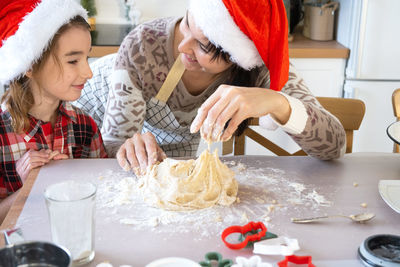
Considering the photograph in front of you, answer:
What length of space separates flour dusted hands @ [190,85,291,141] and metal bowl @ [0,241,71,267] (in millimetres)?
541

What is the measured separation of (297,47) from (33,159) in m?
1.84

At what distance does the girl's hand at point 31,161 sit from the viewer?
4.43ft

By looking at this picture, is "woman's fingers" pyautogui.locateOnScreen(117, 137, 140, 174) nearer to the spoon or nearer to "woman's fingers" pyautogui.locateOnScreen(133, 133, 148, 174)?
"woman's fingers" pyautogui.locateOnScreen(133, 133, 148, 174)

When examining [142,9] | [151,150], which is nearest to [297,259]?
[151,150]

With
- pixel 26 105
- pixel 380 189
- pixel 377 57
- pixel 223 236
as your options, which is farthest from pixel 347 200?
pixel 377 57

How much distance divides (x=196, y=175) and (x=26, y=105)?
0.59m

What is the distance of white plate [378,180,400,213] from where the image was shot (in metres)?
1.15

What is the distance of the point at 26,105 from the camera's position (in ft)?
4.81

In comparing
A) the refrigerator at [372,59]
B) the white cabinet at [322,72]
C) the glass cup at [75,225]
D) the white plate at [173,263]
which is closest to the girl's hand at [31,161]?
the glass cup at [75,225]

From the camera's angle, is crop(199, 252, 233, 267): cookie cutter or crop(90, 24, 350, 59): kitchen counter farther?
crop(90, 24, 350, 59): kitchen counter

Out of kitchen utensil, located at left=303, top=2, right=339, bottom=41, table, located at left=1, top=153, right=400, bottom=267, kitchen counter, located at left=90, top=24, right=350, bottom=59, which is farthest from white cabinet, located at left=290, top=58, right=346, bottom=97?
table, located at left=1, top=153, right=400, bottom=267

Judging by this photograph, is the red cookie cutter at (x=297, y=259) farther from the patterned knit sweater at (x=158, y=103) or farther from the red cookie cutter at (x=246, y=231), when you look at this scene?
the patterned knit sweater at (x=158, y=103)

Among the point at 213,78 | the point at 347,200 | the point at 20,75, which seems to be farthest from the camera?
the point at 213,78

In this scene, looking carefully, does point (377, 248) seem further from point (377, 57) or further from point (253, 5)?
point (377, 57)
